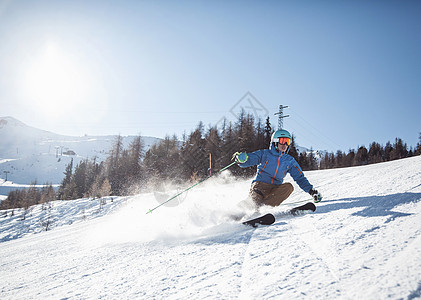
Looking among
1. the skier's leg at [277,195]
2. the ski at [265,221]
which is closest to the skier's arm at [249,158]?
the skier's leg at [277,195]

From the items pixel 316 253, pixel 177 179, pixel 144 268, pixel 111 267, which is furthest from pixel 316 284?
pixel 177 179

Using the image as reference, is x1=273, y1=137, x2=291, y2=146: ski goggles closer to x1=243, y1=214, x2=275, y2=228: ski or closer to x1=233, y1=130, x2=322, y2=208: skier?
x1=233, y1=130, x2=322, y2=208: skier

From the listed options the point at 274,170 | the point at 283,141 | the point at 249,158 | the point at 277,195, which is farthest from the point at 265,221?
the point at 283,141

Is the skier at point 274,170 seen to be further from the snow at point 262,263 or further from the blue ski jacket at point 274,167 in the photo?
the snow at point 262,263

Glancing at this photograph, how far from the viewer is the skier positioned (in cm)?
356

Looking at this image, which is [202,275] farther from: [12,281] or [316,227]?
[12,281]

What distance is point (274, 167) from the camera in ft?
12.4

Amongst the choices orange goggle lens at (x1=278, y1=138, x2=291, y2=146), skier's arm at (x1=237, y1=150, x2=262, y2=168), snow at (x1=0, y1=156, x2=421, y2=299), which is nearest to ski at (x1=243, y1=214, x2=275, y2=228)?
snow at (x1=0, y1=156, x2=421, y2=299)

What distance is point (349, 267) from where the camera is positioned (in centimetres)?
127

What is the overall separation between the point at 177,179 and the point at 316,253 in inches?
1210

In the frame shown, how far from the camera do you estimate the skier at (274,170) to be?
11.7 ft

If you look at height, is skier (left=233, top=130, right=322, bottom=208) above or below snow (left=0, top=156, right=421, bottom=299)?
above

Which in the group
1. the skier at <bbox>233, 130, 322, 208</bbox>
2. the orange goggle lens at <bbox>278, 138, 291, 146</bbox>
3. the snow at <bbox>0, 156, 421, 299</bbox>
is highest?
the orange goggle lens at <bbox>278, 138, 291, 146</bbox>

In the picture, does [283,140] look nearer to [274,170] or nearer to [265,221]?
[274,170]
